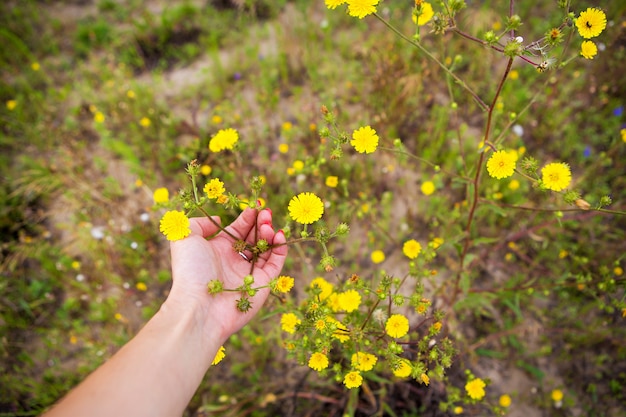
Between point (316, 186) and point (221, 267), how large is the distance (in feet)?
4.65

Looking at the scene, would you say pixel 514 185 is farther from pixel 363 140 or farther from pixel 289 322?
pixel 289 322

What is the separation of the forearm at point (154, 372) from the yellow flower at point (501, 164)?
5.10ft

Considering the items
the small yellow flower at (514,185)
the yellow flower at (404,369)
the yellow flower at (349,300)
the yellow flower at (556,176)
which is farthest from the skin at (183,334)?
the small yellow flower at (514,185)

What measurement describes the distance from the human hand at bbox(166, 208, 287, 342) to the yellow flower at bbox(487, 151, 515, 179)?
43.4 inches

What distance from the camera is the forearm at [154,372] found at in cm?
136

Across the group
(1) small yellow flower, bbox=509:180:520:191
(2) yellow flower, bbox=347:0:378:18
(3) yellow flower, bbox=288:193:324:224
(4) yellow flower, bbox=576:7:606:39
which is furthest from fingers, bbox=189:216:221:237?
(1) small yellow flower, bbox=509:180:520:191

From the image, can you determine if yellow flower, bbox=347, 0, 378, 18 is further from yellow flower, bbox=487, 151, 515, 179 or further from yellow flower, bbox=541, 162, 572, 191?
yellow flower, bbox=541, 162, 572, 191

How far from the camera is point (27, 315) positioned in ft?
10.5

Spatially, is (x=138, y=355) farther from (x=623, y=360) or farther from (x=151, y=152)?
(x=623, y=360)

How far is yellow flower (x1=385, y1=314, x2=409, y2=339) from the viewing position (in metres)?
1.80

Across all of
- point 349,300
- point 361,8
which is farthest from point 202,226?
point 361,8

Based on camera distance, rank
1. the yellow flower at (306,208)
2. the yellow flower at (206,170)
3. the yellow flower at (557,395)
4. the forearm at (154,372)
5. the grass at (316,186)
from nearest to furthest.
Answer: the forearm at (154,372)
the yellow flower at (306,208)
the yellow flower at (557,395)
the grass at (316,186)
the yellow flower at (206,170)

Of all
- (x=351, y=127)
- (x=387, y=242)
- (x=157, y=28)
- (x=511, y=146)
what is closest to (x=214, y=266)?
(x=387, y=242)

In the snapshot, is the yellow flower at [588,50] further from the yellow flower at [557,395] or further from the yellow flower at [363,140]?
the yellow flower at [557,395]
